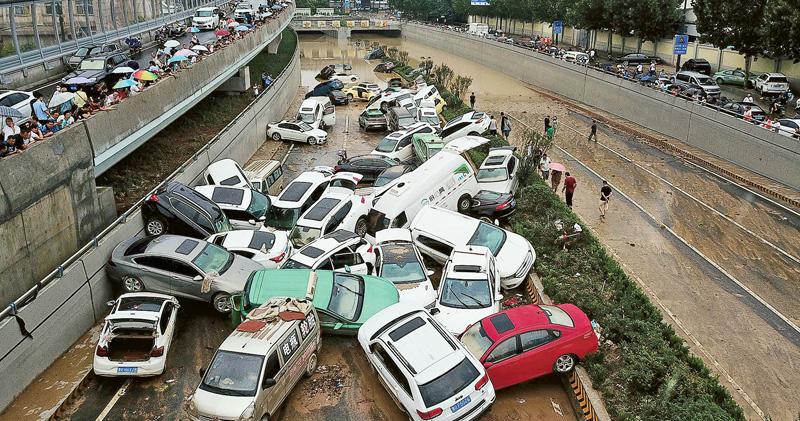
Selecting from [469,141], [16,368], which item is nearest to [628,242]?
[469,141]

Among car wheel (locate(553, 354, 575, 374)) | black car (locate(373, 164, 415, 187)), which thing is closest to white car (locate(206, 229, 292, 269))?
black car (locate(373, 164, 415, 187))

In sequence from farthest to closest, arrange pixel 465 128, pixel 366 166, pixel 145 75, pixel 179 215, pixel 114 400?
pixel 465 128
pixel 366 166
pixel 145 75
pixel 179 215
pixel 114 400

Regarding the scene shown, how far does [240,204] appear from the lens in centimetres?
1805

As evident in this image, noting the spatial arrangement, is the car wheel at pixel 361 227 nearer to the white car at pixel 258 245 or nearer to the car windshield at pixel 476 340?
the white car at pixel 258 245

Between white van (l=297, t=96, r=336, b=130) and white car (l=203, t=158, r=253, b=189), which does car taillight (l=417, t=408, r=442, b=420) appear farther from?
white van (l=297, t=96, r=336, b=130)

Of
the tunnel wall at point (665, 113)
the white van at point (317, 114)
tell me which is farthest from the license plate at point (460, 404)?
the white van at point (317, 114)

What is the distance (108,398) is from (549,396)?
7889 millimetres

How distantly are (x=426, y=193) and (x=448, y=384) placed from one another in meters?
9.06

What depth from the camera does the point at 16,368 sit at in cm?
1104

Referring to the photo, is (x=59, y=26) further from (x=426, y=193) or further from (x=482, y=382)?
(x=482, y=382)

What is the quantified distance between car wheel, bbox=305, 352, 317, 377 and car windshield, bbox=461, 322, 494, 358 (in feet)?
9.10

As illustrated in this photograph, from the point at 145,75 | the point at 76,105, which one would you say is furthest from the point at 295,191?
the point at 76,105

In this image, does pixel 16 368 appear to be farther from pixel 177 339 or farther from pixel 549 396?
pixel 549 396

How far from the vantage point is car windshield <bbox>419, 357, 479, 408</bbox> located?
389 inches
